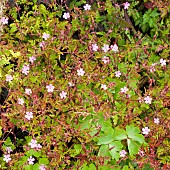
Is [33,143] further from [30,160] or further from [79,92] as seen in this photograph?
[79,92]

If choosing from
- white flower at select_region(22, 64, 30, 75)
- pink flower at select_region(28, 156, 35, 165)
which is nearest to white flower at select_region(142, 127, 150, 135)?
pink flower at select_region(28, 156, 35, 165)

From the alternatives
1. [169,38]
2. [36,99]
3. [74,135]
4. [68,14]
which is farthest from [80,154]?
[169,38]

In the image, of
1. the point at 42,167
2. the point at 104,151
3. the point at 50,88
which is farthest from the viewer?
the point at 50,88

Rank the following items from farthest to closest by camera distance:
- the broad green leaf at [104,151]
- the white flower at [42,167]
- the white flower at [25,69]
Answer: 1. the white flower at [25,69]
2. the broad green leaf at [104,151]
3. the white flower at [42,167]

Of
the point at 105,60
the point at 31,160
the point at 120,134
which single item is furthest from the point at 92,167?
the point at 105,60

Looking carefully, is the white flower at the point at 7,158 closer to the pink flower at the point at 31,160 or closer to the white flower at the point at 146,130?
the pink flower at the point at 31,160

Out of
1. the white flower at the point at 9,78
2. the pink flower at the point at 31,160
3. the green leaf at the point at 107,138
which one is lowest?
the pink flower at the point at 31,160

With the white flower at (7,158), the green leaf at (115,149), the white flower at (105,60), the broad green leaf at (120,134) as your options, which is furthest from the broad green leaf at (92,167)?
the white flower at (105,60)
